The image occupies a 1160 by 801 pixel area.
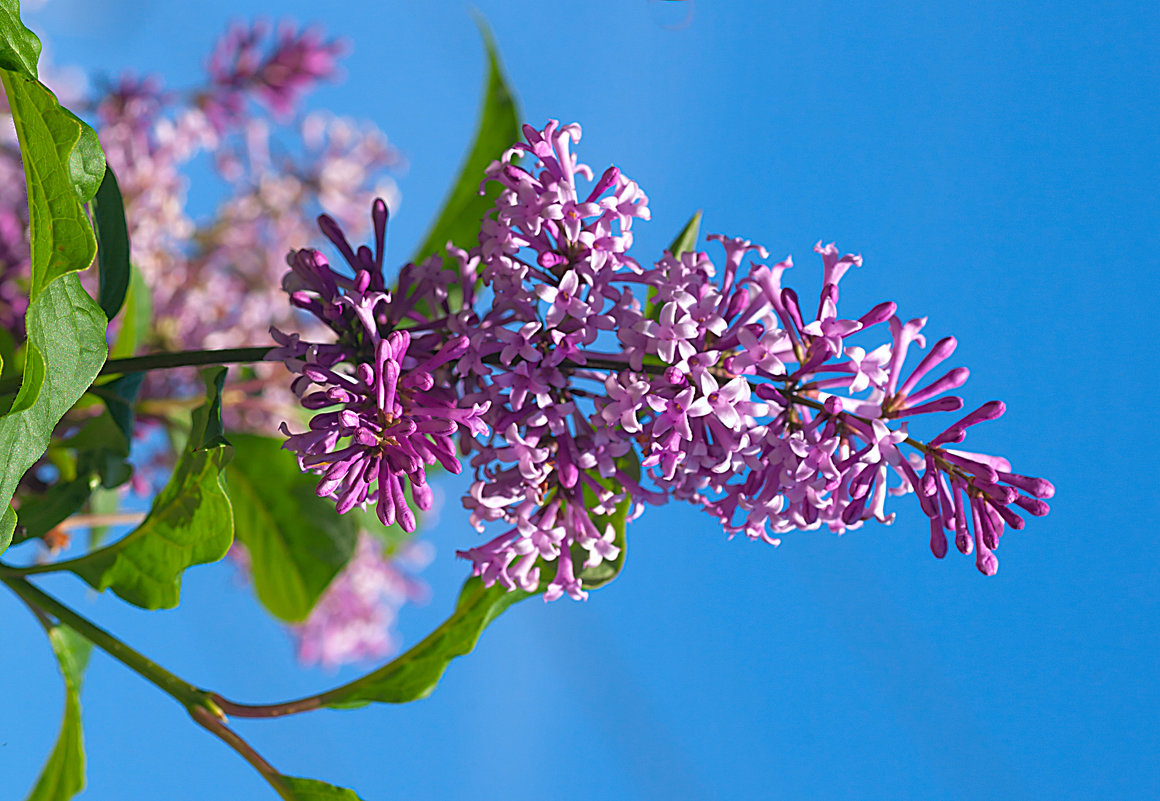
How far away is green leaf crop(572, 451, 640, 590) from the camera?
20.8 inches

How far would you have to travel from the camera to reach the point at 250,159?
4.74 feet

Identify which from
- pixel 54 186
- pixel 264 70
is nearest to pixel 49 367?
pixel 54 186

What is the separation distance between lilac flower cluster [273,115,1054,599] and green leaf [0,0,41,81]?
0.48ft

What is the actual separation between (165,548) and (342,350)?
0.66 feet

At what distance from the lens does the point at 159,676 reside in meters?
0.56

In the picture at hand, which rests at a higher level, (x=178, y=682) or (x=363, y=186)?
(x=363, y=186)

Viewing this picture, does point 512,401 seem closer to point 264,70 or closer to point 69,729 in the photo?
point 69,729

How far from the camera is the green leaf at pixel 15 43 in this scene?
37 cm

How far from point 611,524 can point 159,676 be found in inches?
11.4

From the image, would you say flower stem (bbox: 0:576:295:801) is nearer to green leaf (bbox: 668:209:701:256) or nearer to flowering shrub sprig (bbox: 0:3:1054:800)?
flowering shrub sprig (bbox: 0:3:1054:800)

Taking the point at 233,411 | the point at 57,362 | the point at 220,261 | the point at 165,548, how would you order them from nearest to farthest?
Answer: the point at 57,362
the point at 165,548
the point at 233,411
the point at 220,261

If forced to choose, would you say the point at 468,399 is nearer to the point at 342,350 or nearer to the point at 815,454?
the point at 342,350

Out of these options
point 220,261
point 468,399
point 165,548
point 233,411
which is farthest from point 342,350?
point 220,261

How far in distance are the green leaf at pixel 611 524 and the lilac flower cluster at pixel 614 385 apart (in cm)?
2
